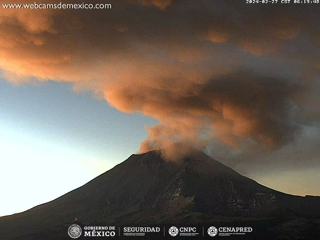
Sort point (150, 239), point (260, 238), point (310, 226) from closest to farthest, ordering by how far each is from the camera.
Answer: point (150, 239), point (260, 238), point (310, 226)

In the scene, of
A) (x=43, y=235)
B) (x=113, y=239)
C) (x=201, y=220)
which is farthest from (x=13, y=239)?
(x=201, y=220)

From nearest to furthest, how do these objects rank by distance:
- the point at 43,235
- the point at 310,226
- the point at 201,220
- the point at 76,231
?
1. the point at 76,231
2. the point at 310,226
3. the point at 43,235
4. the point at 201,220

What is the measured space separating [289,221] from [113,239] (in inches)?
3440

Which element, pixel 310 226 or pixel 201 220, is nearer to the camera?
pixel 310 226

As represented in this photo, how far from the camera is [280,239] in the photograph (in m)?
153

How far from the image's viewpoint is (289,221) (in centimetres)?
18250

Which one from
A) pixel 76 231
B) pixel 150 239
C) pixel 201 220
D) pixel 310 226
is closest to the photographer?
pixel 76 231

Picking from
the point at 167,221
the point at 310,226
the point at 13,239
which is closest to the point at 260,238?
the point at 310,226

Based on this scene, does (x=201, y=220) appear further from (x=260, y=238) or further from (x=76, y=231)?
(x=76, y=231)

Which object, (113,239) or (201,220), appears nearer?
(113,239)

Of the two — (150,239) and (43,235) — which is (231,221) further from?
(43,235)

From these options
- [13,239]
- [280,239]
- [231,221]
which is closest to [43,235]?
[13,239]

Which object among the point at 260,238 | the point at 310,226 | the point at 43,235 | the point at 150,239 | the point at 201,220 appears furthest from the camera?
the point at 201,220

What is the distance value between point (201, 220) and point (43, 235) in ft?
263
